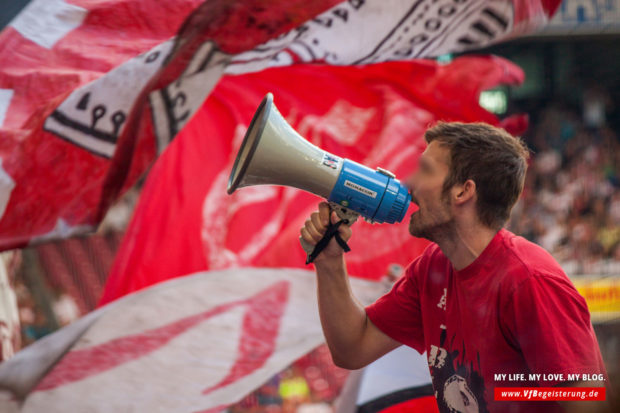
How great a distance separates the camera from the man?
1.38m

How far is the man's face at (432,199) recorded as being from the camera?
1.62 metres

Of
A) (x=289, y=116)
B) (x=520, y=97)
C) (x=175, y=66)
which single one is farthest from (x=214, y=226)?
(x=520, y=97)

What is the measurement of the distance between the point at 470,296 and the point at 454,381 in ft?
0.65

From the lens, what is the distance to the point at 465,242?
161 cm

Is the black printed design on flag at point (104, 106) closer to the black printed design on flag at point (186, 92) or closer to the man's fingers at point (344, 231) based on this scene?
the black printed design on flag at point (186, 92)

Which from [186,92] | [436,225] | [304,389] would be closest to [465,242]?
[436,225]

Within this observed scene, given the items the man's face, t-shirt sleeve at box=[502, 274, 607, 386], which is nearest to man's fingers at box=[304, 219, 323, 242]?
the man's face

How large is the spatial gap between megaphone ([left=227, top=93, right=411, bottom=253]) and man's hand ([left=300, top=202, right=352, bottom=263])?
0.06 meters

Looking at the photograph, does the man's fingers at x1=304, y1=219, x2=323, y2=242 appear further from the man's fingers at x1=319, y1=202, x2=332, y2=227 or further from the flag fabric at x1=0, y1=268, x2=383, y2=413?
the flag fabric at x1=0, y1=268, x2=383, y2=413

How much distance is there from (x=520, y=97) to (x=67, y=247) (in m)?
6.22

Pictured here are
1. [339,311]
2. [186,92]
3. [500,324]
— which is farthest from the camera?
[186,92]

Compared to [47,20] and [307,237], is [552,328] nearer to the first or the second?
[307,237]

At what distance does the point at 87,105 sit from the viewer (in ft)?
6.29

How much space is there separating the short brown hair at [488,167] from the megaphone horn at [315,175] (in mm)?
146
